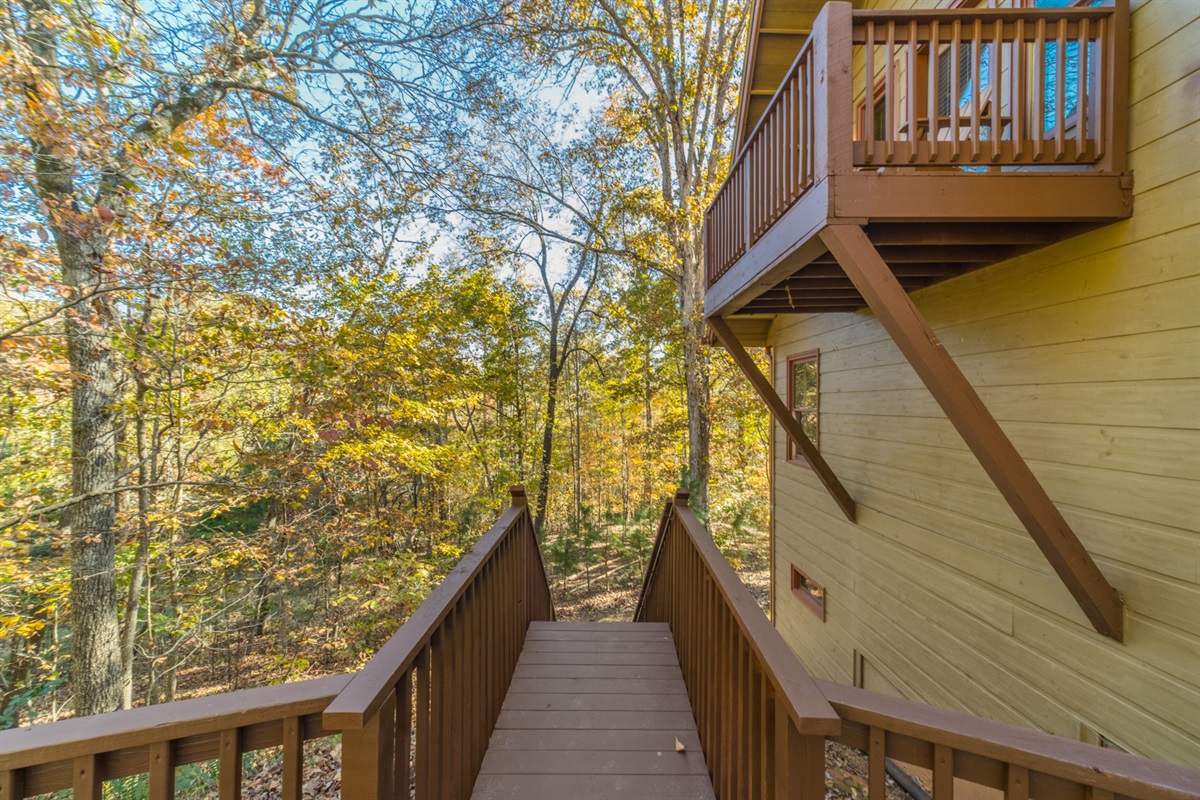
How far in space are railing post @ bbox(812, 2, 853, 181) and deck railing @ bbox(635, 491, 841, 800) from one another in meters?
1.77

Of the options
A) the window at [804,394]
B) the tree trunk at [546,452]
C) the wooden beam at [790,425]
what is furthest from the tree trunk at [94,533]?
the tree trunk at [546,452]

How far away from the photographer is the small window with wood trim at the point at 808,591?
4656 millimetres

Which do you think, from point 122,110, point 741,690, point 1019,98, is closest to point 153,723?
point 741,690

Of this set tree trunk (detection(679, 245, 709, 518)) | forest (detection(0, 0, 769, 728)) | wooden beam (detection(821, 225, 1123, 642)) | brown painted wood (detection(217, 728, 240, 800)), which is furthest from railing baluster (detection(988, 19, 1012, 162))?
tree trunk (detection(679, 245, 709, 518))

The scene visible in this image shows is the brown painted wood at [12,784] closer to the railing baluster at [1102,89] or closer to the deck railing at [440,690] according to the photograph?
the deck railing at [440,690]

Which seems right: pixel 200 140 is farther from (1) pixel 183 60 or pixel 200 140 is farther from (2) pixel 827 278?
(2) pixel 827 278

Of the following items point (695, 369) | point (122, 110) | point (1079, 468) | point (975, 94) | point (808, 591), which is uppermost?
point (122, 110)

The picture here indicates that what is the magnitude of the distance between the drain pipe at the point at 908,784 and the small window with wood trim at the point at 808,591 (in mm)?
1439

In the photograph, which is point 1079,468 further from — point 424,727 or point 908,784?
point 424,727

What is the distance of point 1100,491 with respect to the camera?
1938mm

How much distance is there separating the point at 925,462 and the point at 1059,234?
5.00ft

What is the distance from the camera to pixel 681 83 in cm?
731

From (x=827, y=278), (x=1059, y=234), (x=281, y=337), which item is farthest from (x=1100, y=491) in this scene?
(x=281, y=337)

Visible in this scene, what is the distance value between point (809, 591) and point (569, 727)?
12.5 ft
